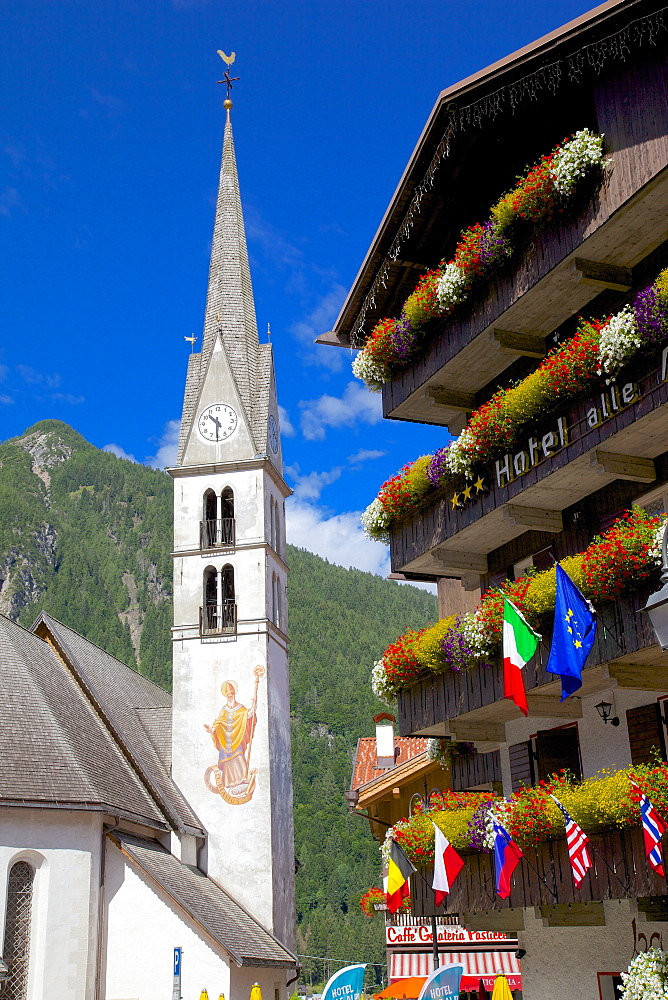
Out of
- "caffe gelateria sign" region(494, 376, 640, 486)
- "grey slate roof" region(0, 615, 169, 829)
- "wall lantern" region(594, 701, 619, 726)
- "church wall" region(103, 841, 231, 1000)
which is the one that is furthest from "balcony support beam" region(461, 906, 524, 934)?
"church wall" region(103, 841, 231, 1000)

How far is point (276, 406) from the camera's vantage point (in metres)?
42.6

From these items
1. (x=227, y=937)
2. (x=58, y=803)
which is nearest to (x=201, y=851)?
(x=227, y=937)

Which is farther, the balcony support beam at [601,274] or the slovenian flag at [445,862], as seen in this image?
the slovenian flag at [445,862]

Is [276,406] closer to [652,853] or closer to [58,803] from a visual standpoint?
[58,803]

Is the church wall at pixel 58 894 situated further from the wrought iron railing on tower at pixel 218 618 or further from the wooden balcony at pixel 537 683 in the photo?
the wooden balcony at pixel 537 683

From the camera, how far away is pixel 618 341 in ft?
41.8

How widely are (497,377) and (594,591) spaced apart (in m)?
5.78

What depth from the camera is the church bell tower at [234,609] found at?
34.6m

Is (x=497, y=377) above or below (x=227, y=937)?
above

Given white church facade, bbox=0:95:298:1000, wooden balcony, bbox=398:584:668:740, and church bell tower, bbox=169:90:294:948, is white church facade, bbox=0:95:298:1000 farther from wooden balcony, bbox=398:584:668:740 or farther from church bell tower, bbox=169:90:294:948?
wooden balcony, bbox=398:584:668:740

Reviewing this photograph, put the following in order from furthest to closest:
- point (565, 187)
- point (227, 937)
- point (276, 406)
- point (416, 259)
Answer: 1. point (276, 406)
2. point (227, 937)
3. point (416, 259)
4. point (565, 187)

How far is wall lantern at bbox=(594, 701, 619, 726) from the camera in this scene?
1430cm

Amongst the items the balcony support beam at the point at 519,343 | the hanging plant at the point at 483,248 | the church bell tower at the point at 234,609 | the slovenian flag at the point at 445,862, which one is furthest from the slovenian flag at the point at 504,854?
the church bell tower at the point at 234,609

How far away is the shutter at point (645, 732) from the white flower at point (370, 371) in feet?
23.2
